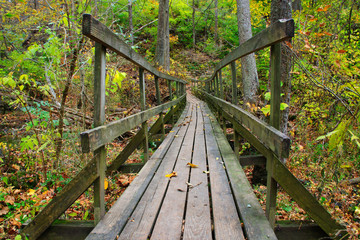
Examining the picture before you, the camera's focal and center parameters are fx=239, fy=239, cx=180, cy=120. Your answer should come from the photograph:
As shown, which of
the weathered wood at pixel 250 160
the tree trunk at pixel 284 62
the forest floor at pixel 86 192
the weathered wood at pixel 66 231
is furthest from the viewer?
the tree trunk at pixel 284 62

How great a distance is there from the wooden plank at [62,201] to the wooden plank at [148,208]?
1.55ft

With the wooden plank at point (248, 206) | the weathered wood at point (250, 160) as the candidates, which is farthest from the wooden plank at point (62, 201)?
the weathered wood at point (250, 160)

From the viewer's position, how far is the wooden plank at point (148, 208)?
1.81 m

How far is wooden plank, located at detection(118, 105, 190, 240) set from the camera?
1.81 metres

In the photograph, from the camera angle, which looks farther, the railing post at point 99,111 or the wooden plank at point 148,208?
the railing post at point 99,111

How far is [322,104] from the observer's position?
580cm

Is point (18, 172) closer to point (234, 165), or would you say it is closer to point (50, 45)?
point (50, 45)

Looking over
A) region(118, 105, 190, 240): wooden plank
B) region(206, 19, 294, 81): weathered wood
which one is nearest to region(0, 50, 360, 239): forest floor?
region(118, 105, 190, 240): wooden plank

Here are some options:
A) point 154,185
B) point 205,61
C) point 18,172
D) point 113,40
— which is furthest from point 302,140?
point 205,61

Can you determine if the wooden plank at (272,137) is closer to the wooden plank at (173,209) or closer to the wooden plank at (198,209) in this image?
the wooden plank at (198,209)

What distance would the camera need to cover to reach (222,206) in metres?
2.19

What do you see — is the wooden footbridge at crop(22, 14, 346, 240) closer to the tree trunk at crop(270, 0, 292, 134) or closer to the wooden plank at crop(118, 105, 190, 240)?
the wooden plank at crop(118, 105, 190, 240)

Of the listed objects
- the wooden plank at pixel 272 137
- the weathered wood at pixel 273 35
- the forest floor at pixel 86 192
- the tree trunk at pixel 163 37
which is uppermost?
the tree trunk at pixel 163 37

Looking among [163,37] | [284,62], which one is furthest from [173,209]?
[163,37]
